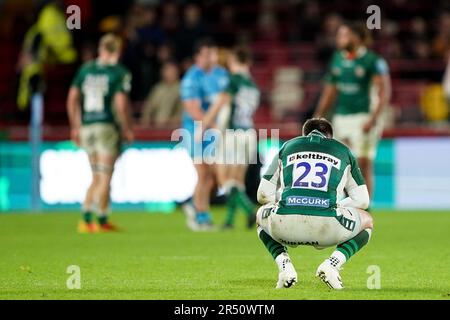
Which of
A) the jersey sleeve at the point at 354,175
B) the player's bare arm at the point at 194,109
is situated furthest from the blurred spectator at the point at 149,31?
the jersey sleeve at the point at 354,175

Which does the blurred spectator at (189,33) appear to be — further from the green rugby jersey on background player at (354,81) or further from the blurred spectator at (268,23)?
the green rugby jersey on background player at (354,81)

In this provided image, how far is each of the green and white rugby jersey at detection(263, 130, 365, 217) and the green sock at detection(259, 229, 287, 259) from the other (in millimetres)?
284

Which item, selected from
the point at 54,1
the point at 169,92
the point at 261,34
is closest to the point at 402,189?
the point at 169,92

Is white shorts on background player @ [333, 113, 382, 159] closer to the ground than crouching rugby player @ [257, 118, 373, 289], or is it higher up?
higher up

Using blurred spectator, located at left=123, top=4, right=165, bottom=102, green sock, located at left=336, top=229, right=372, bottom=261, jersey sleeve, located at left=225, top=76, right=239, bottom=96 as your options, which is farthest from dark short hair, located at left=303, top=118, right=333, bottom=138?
blurred spectator, located at left=123, top=4, right=165, bottom=102

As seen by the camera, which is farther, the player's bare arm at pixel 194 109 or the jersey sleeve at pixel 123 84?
the player's bare arm at pixel 194 109

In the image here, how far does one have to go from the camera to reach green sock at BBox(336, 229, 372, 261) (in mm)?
9453

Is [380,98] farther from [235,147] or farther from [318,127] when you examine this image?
[318,127]

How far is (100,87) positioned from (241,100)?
186 centimetres

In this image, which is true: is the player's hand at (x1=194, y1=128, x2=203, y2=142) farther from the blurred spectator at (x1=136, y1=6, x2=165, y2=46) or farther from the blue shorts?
the blurred spectator at (x1=136, y1=6, x2=165, y2=46)

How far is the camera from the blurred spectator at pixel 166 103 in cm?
2284

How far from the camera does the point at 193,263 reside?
1192cm

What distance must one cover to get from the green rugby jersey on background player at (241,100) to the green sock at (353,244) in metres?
7.40

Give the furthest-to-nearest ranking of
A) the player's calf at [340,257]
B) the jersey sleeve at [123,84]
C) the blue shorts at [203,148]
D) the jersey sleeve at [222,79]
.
→ 1. the jersey sleeve at [222,79]
2. the blue shorts at [203,148]
3. the jersey sleeve at [123,84]
4. the player's calf at [340,257]
